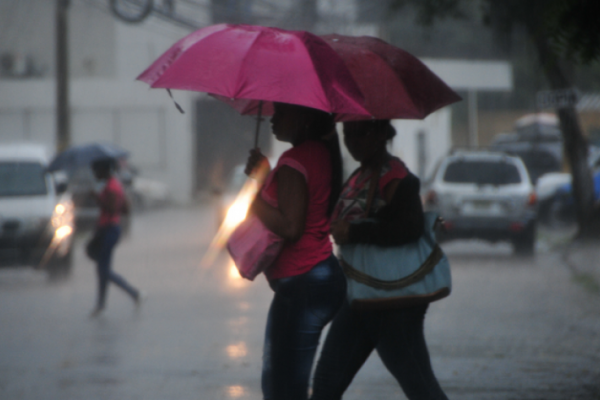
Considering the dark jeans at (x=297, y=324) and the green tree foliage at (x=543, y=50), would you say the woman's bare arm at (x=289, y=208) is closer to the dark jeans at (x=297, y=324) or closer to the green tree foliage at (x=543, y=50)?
the dark jeans at (x=297, y=324)

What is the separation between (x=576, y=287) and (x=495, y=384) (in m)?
5.26

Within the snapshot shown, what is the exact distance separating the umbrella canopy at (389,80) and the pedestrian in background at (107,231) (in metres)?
5.74

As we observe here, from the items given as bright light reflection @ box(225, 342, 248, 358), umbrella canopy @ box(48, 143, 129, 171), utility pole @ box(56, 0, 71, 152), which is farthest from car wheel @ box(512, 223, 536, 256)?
utility pole @ box(56, 0, 71, 152)

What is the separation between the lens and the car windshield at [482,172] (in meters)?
14.5

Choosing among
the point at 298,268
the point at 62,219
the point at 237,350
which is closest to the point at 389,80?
the point at 298,268

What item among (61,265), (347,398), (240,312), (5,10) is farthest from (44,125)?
(347,398)

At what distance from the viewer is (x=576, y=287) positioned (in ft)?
35.1

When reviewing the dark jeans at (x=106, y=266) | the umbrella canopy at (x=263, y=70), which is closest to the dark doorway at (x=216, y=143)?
the dark jeans at (x=106, y=266)

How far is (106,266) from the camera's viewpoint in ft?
30.1

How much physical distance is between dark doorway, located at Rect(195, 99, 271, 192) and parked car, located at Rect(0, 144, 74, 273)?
78.5 feet

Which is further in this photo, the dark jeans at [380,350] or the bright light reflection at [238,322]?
the bright light reflection at [238,322]

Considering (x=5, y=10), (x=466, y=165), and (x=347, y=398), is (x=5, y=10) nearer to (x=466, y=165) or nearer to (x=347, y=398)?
(x=466, y=165)

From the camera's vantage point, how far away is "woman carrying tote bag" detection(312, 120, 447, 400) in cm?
354

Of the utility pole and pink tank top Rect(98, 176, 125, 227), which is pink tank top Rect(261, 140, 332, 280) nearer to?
pink tank top Rect(98, 176, 125, 227)
